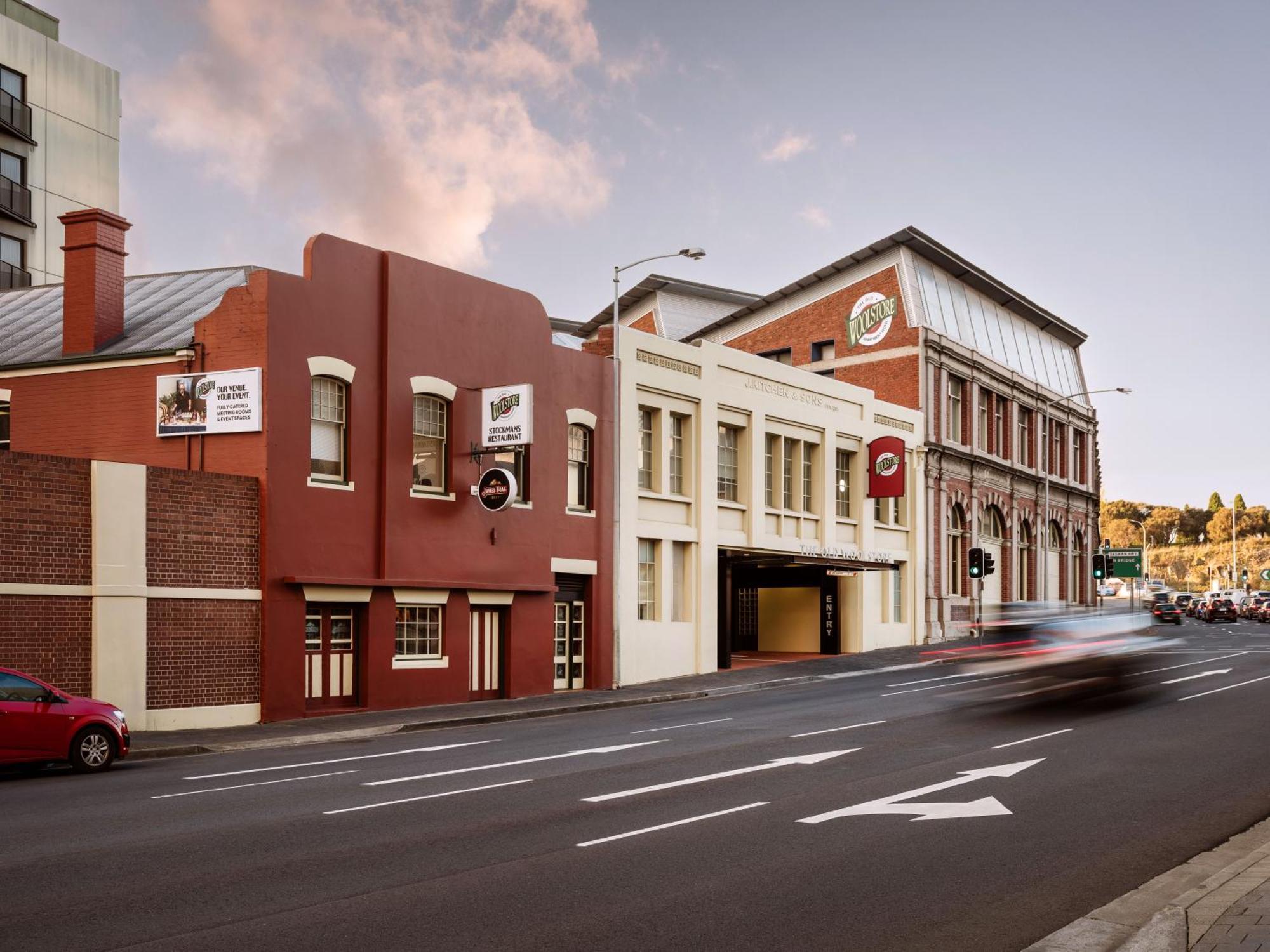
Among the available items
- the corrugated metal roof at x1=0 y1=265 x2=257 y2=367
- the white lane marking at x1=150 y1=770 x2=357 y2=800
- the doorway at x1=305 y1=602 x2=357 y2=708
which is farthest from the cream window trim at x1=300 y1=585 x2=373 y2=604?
the white lane marking at x1=150 y1=770 x2=357 y2=800

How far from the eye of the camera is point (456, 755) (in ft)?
55.8

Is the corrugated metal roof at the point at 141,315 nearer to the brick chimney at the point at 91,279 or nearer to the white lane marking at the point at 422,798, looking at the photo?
the brick chimney at the point at 91,279

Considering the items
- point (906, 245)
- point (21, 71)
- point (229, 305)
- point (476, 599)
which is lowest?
point (476, 599)

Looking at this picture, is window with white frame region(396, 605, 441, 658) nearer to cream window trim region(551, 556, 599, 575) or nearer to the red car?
cream window trim region(551, 556, 599, 575)

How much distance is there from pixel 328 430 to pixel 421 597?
3.91 m

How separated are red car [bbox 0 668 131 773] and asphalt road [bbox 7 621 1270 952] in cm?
42

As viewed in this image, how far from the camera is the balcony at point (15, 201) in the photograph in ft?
150

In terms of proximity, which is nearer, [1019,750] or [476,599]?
[1019,750]

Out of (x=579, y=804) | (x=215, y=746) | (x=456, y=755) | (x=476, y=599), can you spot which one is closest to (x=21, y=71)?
(x=476, y=599)

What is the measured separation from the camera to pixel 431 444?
26.3 metres

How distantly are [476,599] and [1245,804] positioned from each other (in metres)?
17.3

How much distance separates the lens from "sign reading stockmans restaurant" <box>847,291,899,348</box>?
48594 millimetres

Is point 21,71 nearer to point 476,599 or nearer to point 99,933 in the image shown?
point 476,599

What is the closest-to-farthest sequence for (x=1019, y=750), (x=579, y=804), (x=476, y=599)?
(x=579, y=804)
(x=1019, y=750)
(x=476, y=599)
